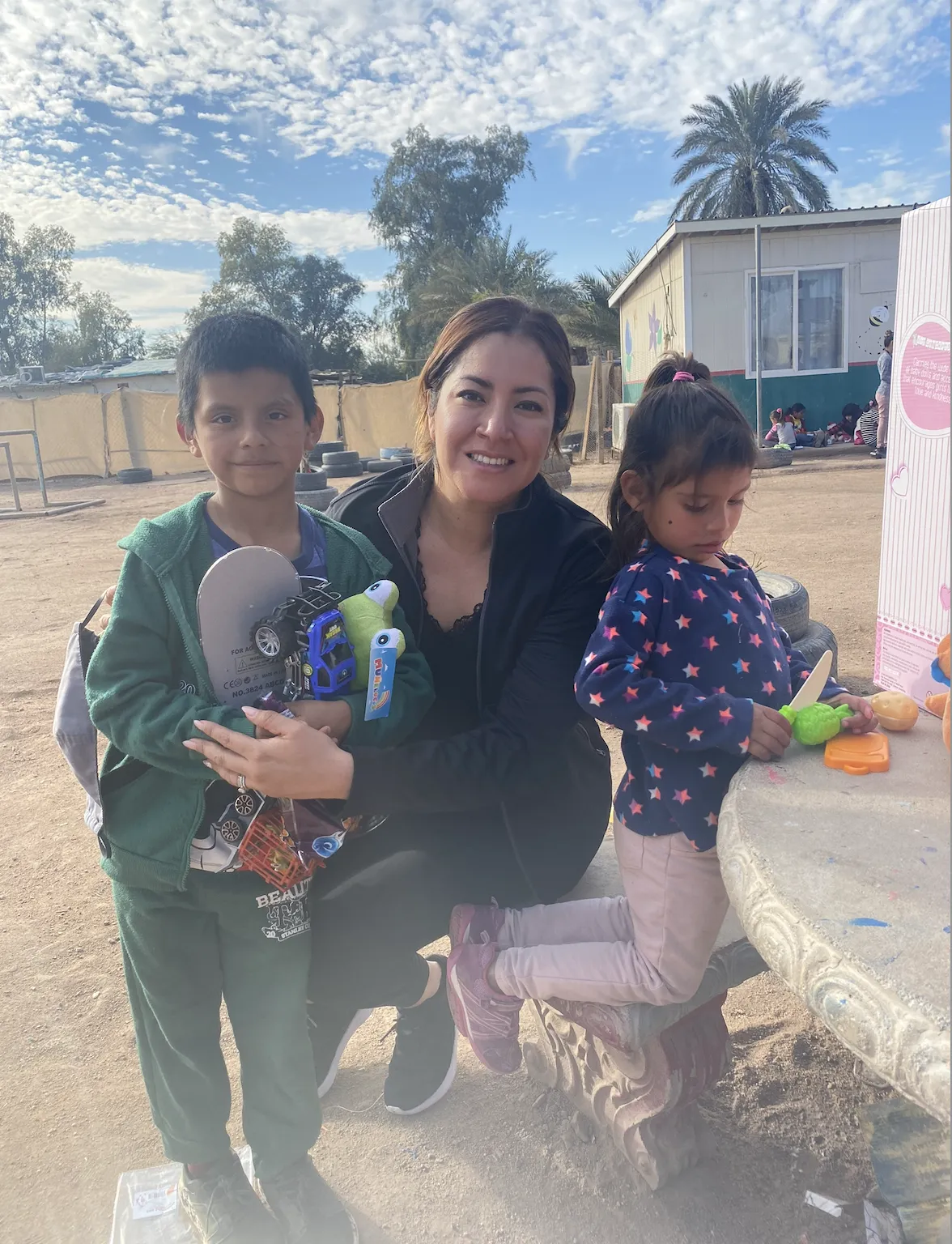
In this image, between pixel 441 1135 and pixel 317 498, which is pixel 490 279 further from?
pixel 441 1135

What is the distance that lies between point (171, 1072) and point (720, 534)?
1485mm

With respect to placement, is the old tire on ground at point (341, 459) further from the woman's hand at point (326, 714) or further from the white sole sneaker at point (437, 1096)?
the woman's hand at point (326, 714)

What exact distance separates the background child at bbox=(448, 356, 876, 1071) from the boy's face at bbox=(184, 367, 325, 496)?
26.6 inches

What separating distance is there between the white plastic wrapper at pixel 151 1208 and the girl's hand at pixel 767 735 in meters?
1.42


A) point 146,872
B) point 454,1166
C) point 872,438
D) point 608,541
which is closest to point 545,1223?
point 454,1166

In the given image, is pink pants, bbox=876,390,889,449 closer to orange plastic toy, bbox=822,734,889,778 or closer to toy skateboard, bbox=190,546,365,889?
orange plastic toy, bbox=822,734,889,778

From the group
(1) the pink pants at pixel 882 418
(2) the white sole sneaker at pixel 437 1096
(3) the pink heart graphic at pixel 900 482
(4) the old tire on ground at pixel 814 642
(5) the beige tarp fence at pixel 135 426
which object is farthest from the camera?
(5) the beige tarp fence at pixel 135 426

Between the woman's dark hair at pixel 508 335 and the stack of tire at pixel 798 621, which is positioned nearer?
the woman's dark hair at pixel 508 335

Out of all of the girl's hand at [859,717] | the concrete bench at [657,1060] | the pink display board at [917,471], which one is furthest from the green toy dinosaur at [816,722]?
the pink display board at [917,471]

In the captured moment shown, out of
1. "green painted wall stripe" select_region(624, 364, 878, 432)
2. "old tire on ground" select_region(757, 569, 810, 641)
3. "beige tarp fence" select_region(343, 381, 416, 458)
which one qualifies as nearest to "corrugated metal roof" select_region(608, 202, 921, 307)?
"green painted wall stripe" select_region(624, 364, 878, 432)

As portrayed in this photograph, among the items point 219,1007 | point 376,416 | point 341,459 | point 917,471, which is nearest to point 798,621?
point 917,471

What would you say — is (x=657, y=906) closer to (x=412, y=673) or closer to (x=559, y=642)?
(x=559, y=642)

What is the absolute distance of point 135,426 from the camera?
20969 millimetres

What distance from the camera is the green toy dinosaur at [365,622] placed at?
1.51 metres
